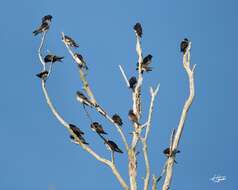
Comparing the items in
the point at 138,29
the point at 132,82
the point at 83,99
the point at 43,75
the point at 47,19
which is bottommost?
the point at 83,99

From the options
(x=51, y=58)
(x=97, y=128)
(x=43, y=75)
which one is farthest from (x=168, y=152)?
(x=51, y=58)

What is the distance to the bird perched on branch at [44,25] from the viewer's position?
908cm

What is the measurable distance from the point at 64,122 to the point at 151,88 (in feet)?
4.28

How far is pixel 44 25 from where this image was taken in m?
9.09

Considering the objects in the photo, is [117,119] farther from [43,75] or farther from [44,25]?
[44,25]

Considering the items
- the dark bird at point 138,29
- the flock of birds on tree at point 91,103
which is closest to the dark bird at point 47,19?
the flock of birds on tree at point 91,103

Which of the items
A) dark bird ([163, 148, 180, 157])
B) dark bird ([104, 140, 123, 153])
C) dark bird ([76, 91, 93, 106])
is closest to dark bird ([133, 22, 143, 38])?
dark bird ([76, 91, 93, 106])

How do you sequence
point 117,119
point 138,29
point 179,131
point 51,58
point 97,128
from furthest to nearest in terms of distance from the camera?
point 138,29 < point 51,58 < point 97,128 < point 117,119 < point 179,131

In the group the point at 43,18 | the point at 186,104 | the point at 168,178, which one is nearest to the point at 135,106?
the point at 186,104

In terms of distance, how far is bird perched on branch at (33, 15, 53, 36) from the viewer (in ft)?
29.8

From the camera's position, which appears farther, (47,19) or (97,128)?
(47,19)

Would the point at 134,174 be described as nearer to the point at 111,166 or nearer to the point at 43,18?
the point at 111,166

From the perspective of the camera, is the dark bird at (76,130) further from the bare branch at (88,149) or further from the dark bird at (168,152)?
the dark bird at (168,152)

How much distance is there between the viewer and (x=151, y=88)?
7.36 meters
